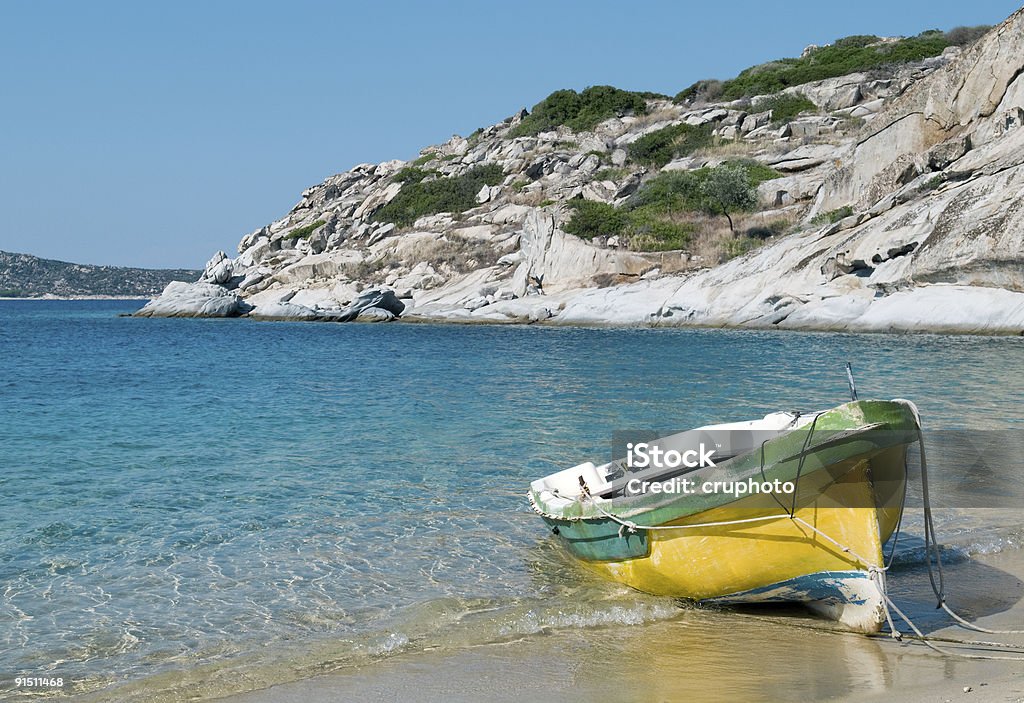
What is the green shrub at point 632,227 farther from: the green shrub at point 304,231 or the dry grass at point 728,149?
the green shrub at point 304,231

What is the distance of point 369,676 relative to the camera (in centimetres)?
649

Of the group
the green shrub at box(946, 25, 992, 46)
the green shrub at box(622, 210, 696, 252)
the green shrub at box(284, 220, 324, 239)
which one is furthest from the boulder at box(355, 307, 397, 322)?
the green shrub at box(946, 25, 992, 46)

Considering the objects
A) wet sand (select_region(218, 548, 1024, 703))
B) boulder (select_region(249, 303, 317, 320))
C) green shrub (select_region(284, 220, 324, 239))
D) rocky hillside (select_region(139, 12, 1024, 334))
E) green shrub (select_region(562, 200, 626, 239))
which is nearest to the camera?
wet sand (select_region(218, 548, 1024, 703))

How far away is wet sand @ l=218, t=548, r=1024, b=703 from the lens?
585 centimetres

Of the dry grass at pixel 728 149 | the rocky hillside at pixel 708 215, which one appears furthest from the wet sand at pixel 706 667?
the dry grass at pixel 728 149

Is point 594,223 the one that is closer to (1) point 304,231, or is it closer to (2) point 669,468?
(1) point 304,231

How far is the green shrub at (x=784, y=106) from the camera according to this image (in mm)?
77125

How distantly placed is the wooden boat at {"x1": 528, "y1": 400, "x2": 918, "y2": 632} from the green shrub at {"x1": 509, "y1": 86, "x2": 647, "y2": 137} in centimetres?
9116

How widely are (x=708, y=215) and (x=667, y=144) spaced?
73.6 feet

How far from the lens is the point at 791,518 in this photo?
6.89 meters

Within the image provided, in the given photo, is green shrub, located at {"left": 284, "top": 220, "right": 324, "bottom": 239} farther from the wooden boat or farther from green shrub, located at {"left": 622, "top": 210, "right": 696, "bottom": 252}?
the wooden boat

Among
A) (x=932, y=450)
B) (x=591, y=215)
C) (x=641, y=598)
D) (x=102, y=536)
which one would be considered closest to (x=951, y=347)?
(x=932, y=450)

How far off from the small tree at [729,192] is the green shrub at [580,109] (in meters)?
38.2

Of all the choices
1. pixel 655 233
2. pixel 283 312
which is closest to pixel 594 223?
pixel 655 233
